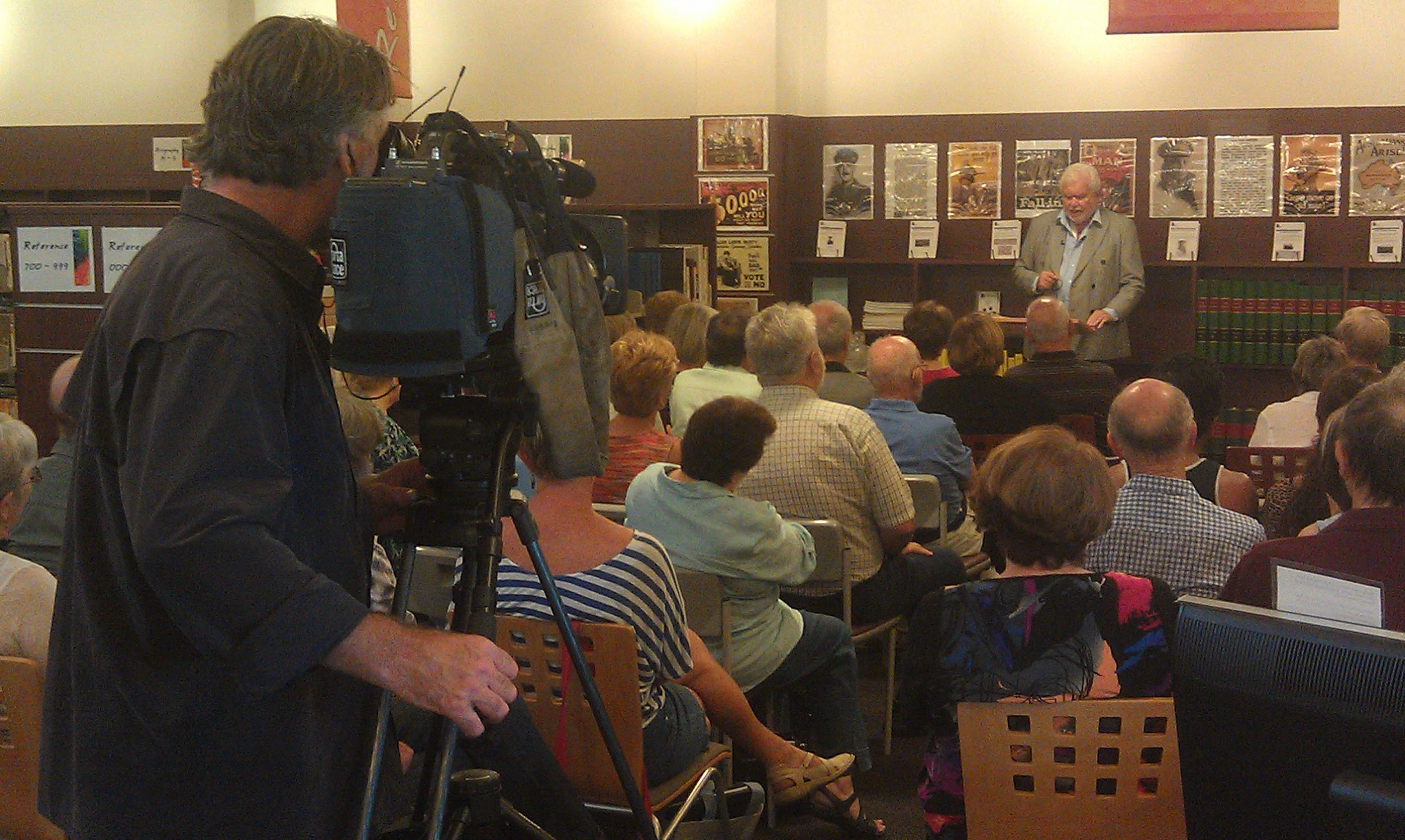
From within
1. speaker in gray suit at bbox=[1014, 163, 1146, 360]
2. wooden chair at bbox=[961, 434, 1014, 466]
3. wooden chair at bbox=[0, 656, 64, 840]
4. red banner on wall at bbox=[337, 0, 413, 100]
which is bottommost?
wooden chair at bbox=[0, 656, 64, 840]

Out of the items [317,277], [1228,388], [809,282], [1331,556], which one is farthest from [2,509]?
[1228,388]

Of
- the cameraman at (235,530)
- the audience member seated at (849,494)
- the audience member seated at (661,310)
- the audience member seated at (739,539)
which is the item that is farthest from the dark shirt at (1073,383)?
the cameraman at (235,530)

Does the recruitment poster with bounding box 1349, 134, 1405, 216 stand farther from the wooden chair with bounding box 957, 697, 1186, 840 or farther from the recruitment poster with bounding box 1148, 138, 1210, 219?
the wooden chair with bounding box 957, 697, 1186, 840

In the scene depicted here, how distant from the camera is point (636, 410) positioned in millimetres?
3850

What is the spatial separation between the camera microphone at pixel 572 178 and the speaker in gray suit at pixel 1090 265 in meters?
6.15

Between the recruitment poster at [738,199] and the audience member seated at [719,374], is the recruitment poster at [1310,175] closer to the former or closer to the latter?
the recruitment poster at [738,199]

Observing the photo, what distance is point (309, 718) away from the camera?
1.45m

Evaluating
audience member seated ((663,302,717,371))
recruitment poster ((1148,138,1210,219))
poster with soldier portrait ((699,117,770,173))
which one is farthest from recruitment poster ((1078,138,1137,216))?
audience member seated ((663,302,717,371))

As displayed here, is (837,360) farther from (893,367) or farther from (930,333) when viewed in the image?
(893,367)

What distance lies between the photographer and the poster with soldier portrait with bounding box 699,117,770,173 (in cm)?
821

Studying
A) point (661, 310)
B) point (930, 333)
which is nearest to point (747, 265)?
point (661, 310)

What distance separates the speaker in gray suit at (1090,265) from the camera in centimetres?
755

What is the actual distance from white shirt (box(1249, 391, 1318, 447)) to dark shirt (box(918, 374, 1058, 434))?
2.28 feet

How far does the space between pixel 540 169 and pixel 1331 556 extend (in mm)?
1460
